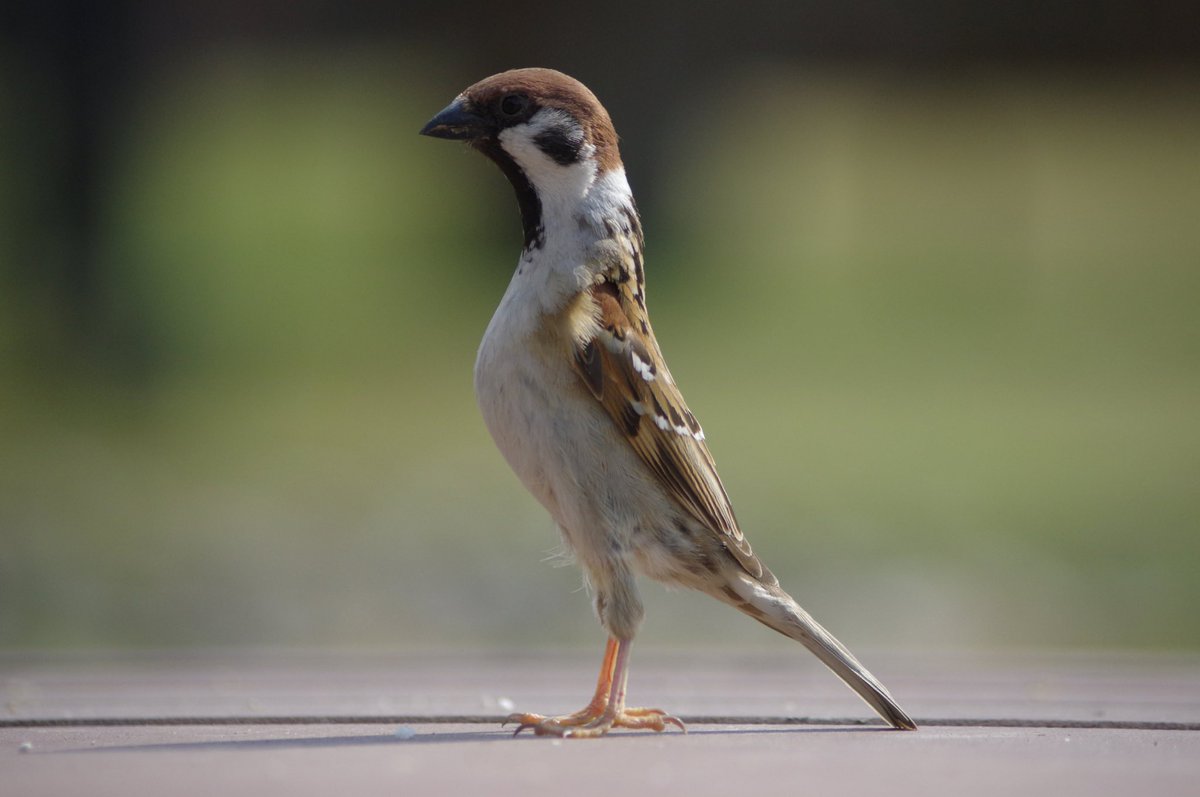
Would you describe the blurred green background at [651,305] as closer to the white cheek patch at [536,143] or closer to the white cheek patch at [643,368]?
the white cheek patch at [643,368]

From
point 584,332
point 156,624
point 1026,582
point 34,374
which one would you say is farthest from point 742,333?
point 584,332

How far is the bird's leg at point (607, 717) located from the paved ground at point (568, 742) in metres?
0.11

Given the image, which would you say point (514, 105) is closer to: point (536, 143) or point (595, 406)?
point (536, 143)

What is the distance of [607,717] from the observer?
4324mm

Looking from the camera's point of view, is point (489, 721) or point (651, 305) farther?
point (651, 305)

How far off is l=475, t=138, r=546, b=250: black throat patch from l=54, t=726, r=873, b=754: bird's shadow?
1.20 m

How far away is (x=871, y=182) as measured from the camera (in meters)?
26.0

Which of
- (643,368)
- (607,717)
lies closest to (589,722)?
(607,717)

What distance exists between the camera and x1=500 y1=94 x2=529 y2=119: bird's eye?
4.62 metres

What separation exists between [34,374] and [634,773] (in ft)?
42.0

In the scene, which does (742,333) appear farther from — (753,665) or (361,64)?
(753,665)

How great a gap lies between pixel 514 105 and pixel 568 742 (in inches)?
62.0

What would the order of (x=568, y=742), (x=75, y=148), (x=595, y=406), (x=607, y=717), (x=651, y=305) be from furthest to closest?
(x=651, y=305) → (x=75, y=148) → (x=595, y=406) → (x=607, y=717) → (x=568, y=742)

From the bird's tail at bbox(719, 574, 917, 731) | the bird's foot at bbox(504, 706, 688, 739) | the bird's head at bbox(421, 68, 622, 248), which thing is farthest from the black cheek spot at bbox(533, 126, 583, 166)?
the bird's foot at bbox(504, 706, 688, 739)
